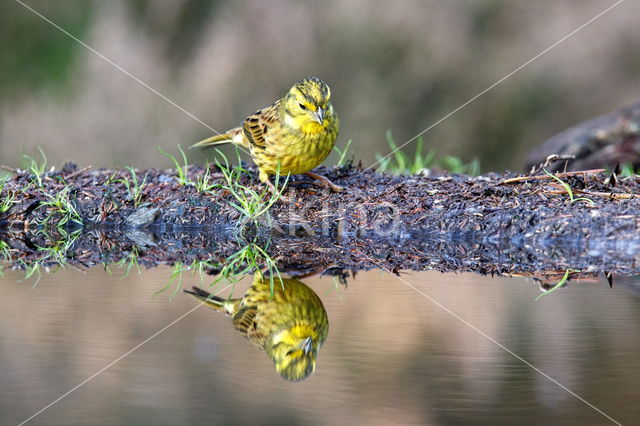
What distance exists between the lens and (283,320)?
3.49 meters

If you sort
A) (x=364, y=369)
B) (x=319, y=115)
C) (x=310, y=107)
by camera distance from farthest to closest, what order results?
(x=310, y=107) < (x=319, y=115) < (x=364, y=369)

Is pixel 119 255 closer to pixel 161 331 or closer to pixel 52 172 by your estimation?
pixel 161 331

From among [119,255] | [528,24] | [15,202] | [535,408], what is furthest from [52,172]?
[528,24]

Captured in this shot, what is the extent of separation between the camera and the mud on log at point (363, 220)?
5.36 meters

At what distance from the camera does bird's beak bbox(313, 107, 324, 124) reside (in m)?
6.17

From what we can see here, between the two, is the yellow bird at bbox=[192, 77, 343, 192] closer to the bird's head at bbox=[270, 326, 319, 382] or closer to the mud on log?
the mud on log

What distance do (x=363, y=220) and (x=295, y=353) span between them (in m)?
3.65

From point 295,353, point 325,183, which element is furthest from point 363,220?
point 295,353

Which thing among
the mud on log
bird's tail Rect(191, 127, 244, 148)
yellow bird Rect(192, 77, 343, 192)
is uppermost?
bird's tail Rect(191, 127, 244, 148)

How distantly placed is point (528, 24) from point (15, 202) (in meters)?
8.52

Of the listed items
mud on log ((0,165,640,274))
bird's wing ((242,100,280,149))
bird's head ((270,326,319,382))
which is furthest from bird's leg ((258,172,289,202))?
bird's head ((270,326,319,382))

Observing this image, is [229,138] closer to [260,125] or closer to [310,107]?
[260,125]

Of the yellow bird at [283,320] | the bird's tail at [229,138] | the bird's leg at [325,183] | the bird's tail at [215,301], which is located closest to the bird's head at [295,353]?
the yellow bird at [283,320]

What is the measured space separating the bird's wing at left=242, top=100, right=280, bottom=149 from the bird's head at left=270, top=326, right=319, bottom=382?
3544 millimetres
